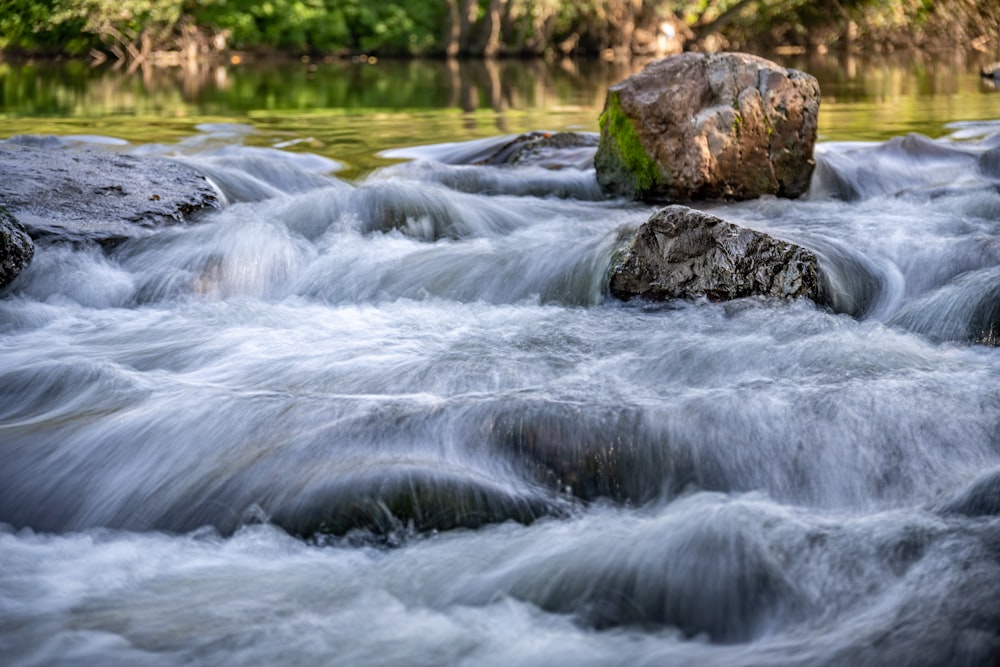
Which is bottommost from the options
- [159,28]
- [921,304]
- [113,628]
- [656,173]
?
[113,628]

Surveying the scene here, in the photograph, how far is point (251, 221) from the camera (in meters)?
6.00

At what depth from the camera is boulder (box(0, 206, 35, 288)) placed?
5027 millimetres

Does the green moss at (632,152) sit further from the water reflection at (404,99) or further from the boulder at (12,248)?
the boulder at (12,248)

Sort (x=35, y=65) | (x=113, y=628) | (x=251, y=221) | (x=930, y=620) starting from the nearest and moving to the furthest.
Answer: (x=930, y=620) < (x=113, y=628) < (x=251, y=221) < (x=35, y=65)

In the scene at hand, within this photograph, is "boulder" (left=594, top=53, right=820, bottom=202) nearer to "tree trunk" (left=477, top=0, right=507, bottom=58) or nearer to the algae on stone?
the algae on stone

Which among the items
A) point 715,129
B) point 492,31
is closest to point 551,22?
point 492,31

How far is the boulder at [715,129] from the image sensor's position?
21.7 feet

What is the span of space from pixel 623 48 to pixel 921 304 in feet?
94.6

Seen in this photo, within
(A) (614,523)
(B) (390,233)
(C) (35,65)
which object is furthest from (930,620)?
(C) (35,65)

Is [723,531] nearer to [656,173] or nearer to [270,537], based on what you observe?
[270,537]

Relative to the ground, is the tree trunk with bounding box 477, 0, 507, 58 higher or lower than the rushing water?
higher

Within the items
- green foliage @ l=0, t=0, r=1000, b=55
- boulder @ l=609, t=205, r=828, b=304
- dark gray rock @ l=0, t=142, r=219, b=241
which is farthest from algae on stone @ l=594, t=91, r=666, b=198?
green foliage @ l=0, t=0, r=1000, b=55

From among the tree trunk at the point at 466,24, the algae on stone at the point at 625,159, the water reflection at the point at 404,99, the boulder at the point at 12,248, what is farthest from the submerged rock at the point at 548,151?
the tree trunk at the point at 466,24

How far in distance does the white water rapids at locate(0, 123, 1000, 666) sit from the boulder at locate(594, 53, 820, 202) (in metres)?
1.35
